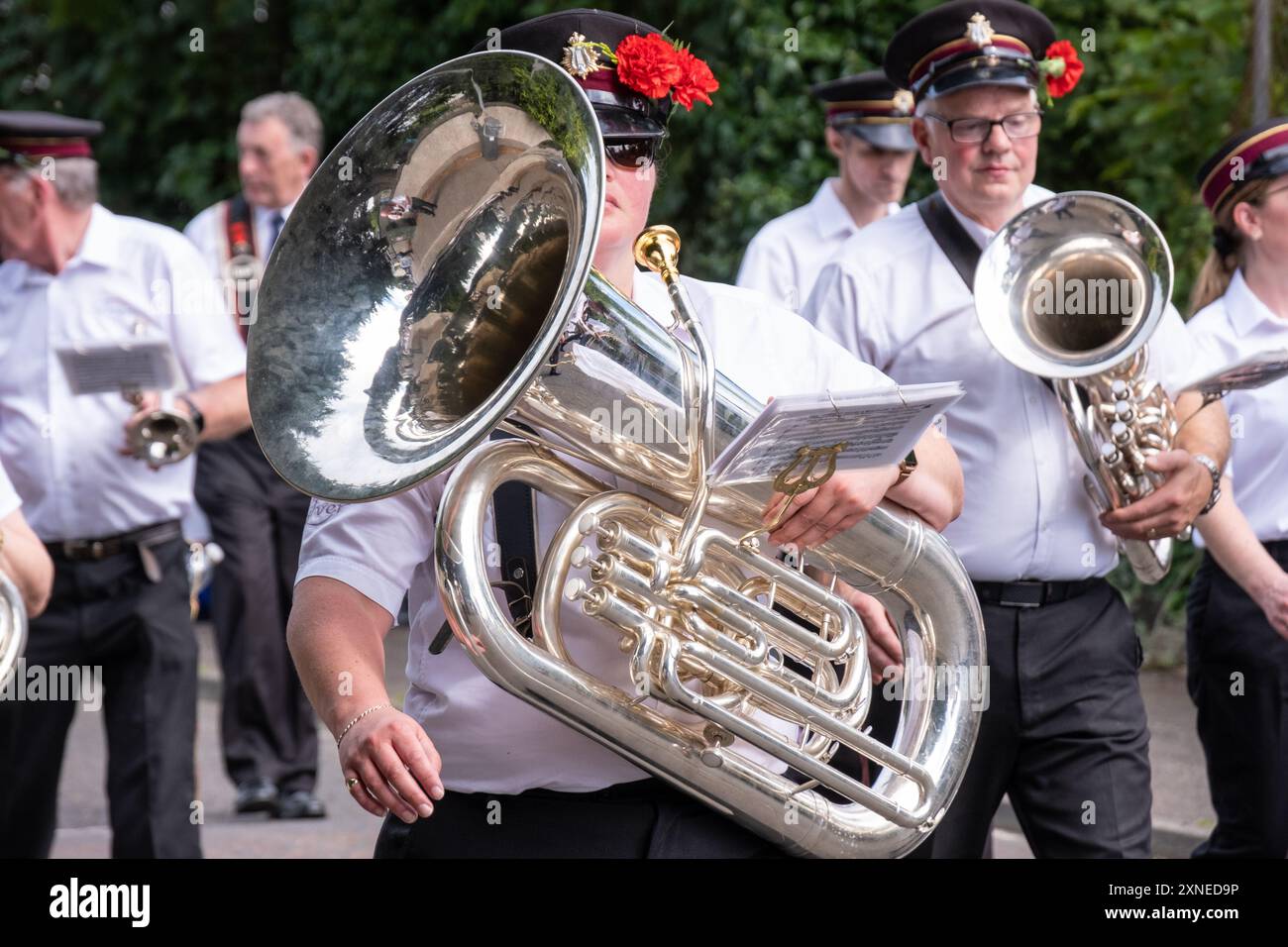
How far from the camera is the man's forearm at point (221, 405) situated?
5.09 metres

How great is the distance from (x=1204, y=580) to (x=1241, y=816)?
1.73ft

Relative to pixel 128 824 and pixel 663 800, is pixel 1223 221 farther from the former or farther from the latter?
pixel 128 824

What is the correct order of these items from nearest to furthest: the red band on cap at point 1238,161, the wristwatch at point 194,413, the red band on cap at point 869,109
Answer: the red band on cap at point 1238,161, the wristwatch at point 194,413, the red band on cap at point 869,109

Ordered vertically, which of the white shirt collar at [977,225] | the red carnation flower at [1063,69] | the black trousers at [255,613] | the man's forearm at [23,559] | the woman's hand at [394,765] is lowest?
the black trousers at [255,613]

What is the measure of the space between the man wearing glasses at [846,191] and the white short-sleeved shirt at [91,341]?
5.92ft

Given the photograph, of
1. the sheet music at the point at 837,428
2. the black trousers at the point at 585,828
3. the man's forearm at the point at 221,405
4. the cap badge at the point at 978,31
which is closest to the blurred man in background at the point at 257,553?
the man's forearm at the point at 221,405

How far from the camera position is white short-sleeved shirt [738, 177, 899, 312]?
6.01m

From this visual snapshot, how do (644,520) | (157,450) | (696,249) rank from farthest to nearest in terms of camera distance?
(696,249), (157,450), (644,520)

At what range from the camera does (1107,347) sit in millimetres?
3557

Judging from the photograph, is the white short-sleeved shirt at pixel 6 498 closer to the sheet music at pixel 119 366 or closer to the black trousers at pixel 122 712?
the black trousers at pixel 122 712

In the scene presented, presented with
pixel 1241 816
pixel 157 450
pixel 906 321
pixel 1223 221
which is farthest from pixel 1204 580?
pixel 157 450

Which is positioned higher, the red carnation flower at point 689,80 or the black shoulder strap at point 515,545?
the red carnation flower at point 689,80

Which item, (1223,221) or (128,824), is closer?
(1223,221)
